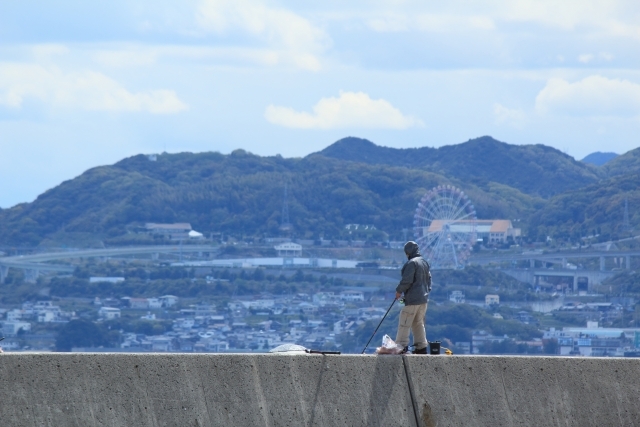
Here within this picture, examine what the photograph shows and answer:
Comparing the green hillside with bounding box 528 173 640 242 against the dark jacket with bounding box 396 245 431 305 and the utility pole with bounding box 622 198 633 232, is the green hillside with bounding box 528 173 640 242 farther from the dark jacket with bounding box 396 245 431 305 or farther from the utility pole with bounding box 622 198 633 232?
the dark jacket with bounding box 396 245 431 305

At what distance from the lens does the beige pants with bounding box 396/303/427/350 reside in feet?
33.6

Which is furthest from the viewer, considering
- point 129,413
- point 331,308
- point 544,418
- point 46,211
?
point 46,211

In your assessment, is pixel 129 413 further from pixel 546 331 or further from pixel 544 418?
pixel 546 331

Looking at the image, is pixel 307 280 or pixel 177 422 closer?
pixel 177 422

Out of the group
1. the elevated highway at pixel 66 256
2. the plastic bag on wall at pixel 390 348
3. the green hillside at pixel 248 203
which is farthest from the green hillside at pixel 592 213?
the plastic bag on wall at pixel 390 348

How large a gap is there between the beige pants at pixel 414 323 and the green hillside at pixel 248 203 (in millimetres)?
152325

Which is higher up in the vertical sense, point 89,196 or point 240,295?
point 89,196

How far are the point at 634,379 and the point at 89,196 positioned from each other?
166196mm

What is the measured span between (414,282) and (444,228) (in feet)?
359

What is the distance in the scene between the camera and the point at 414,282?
1031 centimetres

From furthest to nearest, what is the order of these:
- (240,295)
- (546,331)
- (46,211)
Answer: (46,211), (240,295), (546,331)

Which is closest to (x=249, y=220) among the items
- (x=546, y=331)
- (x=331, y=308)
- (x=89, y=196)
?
(x=89, y=196)

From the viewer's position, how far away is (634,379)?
29.5 ft

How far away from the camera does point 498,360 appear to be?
8.80 metres
